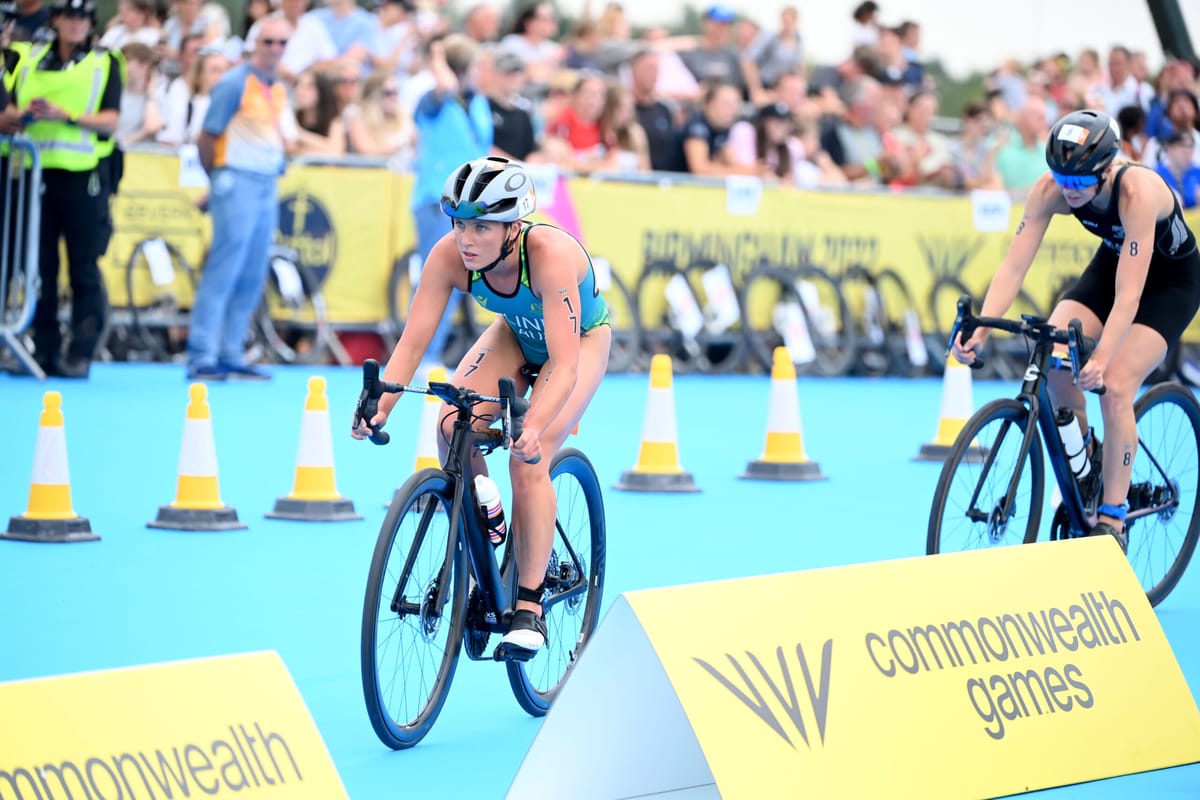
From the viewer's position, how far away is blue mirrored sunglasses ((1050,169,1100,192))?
7.44 m

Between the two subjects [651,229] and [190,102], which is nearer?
[190,102]

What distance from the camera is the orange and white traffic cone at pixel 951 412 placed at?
1268cm

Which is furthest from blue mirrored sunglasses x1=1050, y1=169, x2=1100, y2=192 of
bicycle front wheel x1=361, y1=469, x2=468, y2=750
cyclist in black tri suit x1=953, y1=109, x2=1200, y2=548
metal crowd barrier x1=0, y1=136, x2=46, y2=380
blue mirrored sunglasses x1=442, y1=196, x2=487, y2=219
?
metal crowd barrier x1=0, y1=136, x2=46, y2=380

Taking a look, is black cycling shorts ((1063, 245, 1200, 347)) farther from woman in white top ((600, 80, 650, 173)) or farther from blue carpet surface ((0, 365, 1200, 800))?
woman in white top ((600, 80, 650, 173))

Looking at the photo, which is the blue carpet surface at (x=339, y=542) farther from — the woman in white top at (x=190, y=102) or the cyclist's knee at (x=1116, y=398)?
the woman in white top at (x=190, y=102)

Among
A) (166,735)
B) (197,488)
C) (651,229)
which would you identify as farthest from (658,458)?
(651,229)

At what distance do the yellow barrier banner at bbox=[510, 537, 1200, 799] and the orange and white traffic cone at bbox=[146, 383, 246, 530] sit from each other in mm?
4535

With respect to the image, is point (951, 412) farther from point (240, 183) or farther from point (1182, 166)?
point (1182, 166)

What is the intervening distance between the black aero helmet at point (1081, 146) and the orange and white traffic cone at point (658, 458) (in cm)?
388

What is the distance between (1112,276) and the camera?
7.98 meters

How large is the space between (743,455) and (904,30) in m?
11.8

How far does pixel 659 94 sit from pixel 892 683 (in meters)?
15.4

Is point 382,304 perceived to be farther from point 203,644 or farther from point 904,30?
point 203,644

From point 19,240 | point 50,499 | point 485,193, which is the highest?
point 485,193
